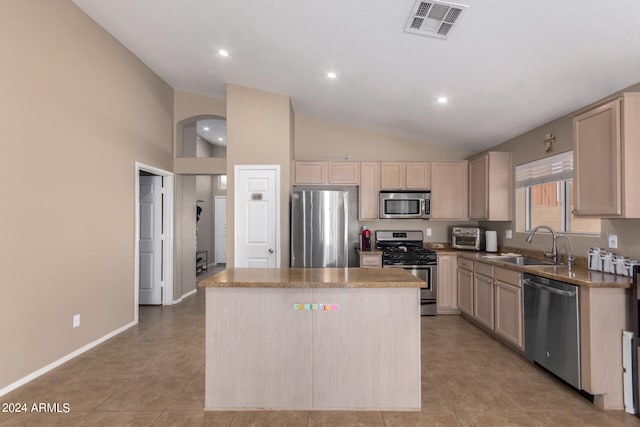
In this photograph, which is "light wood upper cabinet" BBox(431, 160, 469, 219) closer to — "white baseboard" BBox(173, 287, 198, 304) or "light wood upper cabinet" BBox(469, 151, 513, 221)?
"light wood upper cabinet" BBox(469, 151, 513, 221)

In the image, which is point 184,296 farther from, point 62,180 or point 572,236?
point 572,236

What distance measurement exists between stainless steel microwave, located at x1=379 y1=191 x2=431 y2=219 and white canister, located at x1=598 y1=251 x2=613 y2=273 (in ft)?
7.65

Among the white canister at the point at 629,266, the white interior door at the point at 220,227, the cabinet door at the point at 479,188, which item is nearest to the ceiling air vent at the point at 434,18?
the white canister at the point at 629,266

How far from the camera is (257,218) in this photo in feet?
15.3

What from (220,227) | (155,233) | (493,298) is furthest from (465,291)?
(220,227)

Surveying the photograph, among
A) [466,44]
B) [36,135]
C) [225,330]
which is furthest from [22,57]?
[466,44]

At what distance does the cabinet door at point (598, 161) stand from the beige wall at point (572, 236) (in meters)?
0.39

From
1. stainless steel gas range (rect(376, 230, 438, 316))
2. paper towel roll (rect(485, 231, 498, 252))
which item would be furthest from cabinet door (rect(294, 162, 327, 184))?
paper towel roll (rect(485, 231, 498, 252))

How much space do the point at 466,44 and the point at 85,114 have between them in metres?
3.64

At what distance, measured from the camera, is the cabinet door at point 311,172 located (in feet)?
16.5

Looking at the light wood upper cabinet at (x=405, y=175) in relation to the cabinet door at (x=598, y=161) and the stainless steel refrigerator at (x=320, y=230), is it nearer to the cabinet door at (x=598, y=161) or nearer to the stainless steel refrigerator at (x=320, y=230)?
the stainless steel refrigerator at (x=320, y=230)

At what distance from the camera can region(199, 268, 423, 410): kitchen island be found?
2.31 metres

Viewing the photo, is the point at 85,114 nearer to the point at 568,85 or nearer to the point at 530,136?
the point at 568,85

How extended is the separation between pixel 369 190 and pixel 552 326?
2.90 m
